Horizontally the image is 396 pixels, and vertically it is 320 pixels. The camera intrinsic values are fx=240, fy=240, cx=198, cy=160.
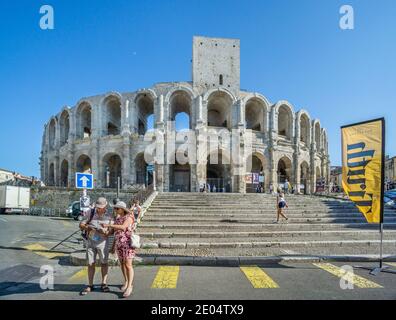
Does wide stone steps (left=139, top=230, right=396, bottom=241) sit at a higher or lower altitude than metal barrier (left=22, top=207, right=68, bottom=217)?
higher

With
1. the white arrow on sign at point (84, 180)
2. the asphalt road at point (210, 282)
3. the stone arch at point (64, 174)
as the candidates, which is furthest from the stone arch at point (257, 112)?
the stone arch at point (64, 174)

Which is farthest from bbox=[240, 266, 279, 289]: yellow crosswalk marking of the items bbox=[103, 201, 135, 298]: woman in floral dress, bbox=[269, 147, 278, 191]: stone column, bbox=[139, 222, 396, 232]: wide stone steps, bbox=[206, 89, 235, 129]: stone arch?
bbox=[206, 89, 235, 129]: stone arch

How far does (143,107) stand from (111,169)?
9.05 metres

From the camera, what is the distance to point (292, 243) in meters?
Answer: 8.17

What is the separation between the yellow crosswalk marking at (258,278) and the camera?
4.76m

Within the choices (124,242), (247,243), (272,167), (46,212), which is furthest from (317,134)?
(124,242)

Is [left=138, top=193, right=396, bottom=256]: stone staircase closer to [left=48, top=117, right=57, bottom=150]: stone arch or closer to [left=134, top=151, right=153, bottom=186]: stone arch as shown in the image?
[left=134, top=151, right=153, bottom=186]: stone arch

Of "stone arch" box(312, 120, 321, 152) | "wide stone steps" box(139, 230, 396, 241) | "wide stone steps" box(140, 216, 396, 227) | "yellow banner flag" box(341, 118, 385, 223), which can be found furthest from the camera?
"stone arch" box(312, 120, 321, 152)

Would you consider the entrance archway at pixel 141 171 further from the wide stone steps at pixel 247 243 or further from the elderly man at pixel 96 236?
the elderly man at pixel 96 236

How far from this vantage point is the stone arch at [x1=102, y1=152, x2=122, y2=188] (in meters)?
27.4

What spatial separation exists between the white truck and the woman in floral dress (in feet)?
80.4

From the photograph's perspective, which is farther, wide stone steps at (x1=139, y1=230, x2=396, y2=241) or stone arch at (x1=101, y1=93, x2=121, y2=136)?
stone arch at (x1=101, y1=93, x2=121, y2=136)
